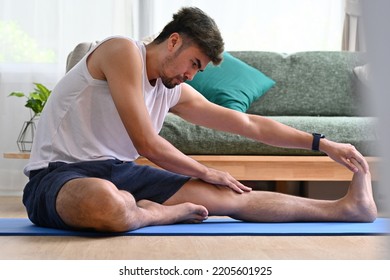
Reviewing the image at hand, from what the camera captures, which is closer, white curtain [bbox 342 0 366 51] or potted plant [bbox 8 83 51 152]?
potted plant [bbox 8 83 51 152]

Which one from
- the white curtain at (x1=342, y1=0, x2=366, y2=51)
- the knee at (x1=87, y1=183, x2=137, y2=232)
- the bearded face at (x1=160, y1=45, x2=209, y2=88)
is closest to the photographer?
the knee at (x1=87, y1=183, x2=137, y2=232)

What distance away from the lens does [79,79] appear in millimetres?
2426

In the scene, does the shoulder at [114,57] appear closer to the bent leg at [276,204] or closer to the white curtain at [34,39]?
the bent leg at [276,204]

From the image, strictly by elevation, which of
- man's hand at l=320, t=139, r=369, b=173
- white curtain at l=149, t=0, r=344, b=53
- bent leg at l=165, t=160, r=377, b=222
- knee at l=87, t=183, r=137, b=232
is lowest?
bent leg at l=165, t=160, r=377, b=222

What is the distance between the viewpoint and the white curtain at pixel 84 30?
5242 mm

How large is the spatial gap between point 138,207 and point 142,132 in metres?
0.24

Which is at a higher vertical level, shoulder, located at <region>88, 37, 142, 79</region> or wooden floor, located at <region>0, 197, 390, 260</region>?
shoulder, located at <region>88, 37, 142, 79</region>

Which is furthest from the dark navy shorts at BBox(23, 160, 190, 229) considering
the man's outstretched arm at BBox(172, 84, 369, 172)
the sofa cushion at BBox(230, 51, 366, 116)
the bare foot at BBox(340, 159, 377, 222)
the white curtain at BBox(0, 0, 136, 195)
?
the white curtain at BBox(0, 0, 136, 195)

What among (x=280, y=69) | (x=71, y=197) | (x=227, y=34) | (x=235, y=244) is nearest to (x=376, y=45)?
(x=235, y=244)

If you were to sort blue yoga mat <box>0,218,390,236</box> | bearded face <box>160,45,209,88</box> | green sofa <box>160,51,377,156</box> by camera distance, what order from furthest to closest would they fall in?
1. green sofa <box>160,51,377,156</box>
2. bearded face <box>160,45,209,88</box>
3. blue yoga mat <box>0,218,390,236</box>

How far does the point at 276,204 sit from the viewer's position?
256 cm

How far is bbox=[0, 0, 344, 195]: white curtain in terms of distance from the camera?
524cm

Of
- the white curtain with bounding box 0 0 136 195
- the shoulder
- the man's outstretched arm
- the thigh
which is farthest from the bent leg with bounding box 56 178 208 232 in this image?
the white curtain with bounding box 0 0 136 195

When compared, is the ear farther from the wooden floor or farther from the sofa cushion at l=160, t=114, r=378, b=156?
the sofa cushion at l=160, t=114, r=378, b=156
